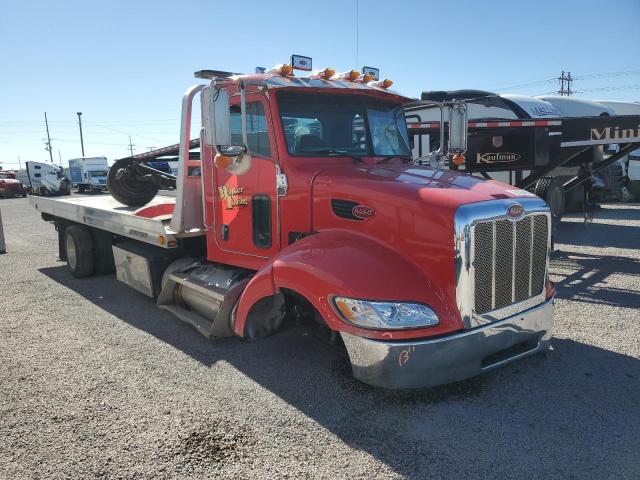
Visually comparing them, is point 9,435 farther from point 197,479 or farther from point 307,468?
point 307,468

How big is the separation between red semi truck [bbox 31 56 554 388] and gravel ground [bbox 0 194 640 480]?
32 centimetres

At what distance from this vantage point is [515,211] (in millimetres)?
3424

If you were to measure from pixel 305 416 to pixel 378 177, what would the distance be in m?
1.80

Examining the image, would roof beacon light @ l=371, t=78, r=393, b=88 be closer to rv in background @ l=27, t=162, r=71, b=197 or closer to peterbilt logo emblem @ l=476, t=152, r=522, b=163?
peterbilt logo emblem @ l=476, t=152, r=522, b=163

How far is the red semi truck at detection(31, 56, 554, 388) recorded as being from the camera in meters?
3.14

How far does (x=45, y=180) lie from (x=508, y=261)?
38909 mm

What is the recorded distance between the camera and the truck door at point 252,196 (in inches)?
166

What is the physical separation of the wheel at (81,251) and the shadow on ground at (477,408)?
3.51 m

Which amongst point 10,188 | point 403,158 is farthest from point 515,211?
point 10,188

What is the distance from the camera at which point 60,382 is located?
394 centimetres

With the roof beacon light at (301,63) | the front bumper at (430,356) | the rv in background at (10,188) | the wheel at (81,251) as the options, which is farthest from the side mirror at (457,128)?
the rv in background at (10,188)

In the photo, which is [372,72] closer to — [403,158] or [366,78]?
[366,78]

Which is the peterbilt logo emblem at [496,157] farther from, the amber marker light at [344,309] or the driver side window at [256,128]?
the amber marker light at [344,309]

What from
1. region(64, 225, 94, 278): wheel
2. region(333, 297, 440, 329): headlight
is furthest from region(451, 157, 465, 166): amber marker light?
region(64, 225, 94, 278): wheel
